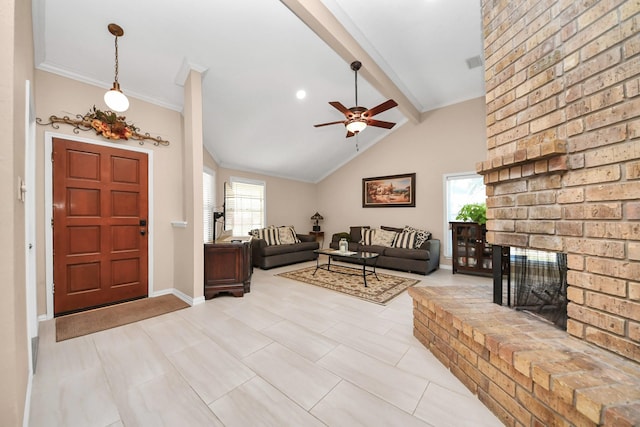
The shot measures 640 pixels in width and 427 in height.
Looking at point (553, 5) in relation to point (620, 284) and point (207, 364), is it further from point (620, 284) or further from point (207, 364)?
point (207, 364)

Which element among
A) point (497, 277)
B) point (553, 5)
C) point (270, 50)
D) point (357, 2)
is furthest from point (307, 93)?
point (497, 277)

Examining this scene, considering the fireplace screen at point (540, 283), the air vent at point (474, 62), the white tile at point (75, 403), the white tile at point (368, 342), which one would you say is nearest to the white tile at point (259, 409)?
the white tile at point (75, 403)

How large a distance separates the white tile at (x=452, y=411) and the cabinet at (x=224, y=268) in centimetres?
246

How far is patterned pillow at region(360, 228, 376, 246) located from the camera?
5.61m

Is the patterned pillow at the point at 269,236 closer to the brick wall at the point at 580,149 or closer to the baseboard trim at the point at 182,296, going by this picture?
the baseboard trim at the point at 182,296

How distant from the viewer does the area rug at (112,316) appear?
2.25 meters

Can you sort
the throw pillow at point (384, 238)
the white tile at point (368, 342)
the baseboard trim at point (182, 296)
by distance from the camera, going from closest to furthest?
1. the white tile at point (368, 342)
2. the baseboard trim at point (182, 296)
3. the throw pillow at point (384, 238)

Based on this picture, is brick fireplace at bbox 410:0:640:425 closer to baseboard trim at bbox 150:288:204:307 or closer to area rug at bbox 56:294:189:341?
baseboard trim at bbox 150:288:204:307

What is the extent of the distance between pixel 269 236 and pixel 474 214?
161 inches

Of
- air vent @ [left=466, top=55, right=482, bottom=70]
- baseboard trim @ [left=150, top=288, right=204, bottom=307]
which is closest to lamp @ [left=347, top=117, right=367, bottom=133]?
air vent @ [left=466, top=55, right=482, bottom=70]

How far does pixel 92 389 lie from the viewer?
1491 mm

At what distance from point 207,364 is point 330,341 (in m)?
0.96

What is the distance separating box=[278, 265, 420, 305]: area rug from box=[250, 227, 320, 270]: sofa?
58cm

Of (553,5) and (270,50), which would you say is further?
(270,50)
